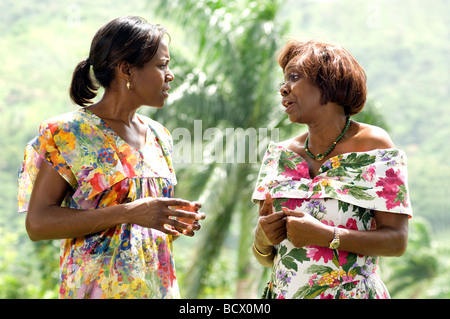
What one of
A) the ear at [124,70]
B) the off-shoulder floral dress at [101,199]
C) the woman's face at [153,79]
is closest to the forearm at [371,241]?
the off-shoulder floral dress at [101,199]

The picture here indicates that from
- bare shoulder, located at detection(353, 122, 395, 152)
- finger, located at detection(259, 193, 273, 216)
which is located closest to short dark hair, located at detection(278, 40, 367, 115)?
bare shoulder, located at detection(353, 122, 395, 152)

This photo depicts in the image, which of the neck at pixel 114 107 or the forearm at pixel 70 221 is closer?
the forearm at pixel 70 221

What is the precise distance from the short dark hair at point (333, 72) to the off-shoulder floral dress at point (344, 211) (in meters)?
0.22

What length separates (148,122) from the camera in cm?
254

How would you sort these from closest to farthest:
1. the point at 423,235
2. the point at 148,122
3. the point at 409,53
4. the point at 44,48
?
the point at 148,122, the point at 423,235, the point at 44,48, the point at 409,53

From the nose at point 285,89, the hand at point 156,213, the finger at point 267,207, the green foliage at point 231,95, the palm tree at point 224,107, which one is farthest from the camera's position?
the green foliage at point 231,95

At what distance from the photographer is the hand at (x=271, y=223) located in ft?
7.21

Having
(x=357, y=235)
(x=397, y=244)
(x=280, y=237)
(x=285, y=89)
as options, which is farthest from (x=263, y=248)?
(x=285, y=89)

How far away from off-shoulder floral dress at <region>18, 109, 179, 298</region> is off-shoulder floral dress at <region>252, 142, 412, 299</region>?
469 mm

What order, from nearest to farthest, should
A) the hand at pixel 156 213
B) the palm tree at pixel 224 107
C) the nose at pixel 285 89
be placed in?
the hand at pixel 156 213 < the nose at pixel 285 89 < the palm tree at pixel 224 107

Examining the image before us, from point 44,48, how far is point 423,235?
1430 cm

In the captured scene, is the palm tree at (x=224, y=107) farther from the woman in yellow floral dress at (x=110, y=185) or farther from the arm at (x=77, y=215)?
the arm at (x=77, y=215)

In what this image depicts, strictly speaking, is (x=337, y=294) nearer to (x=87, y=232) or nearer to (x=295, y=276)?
(x=295, y=276)
